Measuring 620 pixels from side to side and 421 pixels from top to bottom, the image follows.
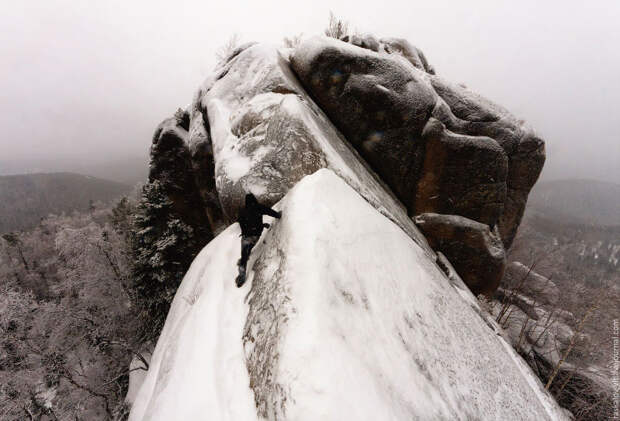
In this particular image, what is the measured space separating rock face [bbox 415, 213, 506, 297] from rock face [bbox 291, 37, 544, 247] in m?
0.48

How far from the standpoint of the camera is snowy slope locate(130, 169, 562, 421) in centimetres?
270

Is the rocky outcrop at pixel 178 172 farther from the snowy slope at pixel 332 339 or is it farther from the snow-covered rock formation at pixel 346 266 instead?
the snowy slope at pixel 332 339

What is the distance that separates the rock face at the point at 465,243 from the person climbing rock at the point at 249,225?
7.58 m

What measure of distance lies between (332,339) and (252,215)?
2.83 m

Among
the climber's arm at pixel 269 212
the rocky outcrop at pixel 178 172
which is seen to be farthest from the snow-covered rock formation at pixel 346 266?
the rocky outcrop at pixel 178 172

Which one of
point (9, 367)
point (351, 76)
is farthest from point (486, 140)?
point (9, 367)

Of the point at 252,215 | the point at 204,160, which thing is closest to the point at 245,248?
the point at 252,215


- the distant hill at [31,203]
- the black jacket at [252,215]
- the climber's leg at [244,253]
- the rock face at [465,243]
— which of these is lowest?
the distant hill at [31,203]

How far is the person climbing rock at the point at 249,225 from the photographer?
474 cm

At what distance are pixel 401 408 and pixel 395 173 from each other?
834cm

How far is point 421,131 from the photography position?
360 inches

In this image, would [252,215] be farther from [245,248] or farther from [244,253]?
[244,253]

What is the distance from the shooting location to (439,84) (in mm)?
9789

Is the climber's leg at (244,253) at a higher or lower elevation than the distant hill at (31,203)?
higher
